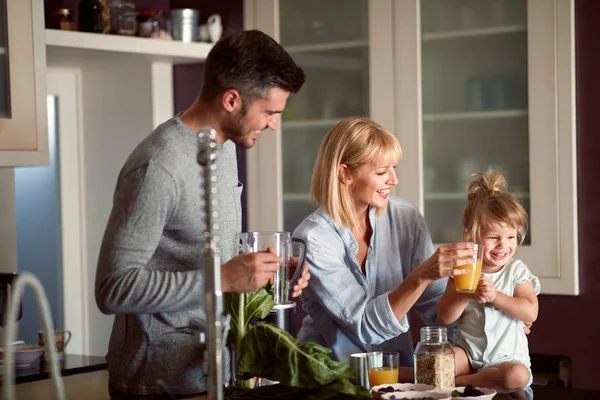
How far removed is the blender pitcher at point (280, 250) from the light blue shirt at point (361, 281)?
0.38 m

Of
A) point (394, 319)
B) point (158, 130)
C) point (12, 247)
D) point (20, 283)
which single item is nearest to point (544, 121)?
point (394, 319)

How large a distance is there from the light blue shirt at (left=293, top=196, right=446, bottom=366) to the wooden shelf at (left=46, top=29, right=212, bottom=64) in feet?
4.71

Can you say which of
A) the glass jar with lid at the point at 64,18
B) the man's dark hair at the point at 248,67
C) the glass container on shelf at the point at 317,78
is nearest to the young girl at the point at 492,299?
the man's dark hair at the point at 248,67

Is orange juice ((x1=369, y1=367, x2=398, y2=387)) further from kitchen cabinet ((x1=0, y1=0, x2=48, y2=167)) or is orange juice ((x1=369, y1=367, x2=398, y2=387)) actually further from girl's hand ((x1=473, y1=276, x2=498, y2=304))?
kitchen cabinet ((x1=0, y1=0, x2=48, y2=167))

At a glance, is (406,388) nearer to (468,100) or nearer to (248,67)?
(248,67)

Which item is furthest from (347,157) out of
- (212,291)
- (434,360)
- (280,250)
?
(212,291)

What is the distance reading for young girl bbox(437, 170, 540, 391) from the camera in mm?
2299

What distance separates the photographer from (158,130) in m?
1.97

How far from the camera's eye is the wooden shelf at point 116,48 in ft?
11.3

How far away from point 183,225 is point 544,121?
76.5 inches

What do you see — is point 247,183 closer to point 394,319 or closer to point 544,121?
point 544,121

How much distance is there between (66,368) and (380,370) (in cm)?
159

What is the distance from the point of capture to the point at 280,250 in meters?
1.87

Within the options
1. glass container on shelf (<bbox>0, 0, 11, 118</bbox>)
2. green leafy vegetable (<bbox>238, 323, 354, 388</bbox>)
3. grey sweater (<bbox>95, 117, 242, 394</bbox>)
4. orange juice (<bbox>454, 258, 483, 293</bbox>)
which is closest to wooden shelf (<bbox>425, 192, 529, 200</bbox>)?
orange juice (<bbox>454, 258, 483, 293</bbox>)
